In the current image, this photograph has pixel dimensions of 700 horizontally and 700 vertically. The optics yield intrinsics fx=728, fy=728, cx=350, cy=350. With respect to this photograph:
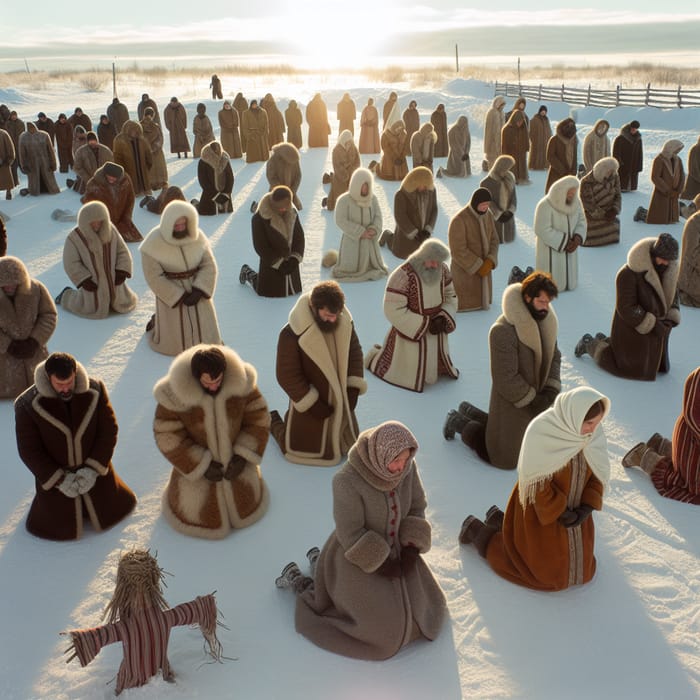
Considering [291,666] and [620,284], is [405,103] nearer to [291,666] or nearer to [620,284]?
[620,284]

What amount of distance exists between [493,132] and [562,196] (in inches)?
374

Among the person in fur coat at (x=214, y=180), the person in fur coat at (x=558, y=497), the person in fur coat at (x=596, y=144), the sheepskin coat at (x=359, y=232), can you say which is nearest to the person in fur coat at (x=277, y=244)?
the sheepskin coat at (x=359, y=232)

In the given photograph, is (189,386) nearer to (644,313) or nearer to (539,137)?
(644,313)

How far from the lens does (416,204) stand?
10203mm

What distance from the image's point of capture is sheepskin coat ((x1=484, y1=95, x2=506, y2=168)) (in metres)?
18.2

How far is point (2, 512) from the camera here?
17.2 ft

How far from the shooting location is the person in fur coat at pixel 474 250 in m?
8.59

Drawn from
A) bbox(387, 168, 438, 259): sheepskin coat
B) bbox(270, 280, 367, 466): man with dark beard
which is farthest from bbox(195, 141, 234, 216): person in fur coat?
bbox(270, 280, 367, 466): man with dark beard

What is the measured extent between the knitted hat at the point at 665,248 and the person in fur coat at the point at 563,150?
784 centimetres

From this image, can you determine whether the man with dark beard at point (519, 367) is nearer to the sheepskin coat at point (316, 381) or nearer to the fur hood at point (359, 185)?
the sheepskin coat at point (316, 381)

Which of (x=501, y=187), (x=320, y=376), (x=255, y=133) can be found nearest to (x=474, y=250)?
(x=501, y=187)

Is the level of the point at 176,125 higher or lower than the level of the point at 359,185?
lower

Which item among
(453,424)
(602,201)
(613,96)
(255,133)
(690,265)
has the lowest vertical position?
(453,424)

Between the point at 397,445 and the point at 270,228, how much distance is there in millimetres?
6066
